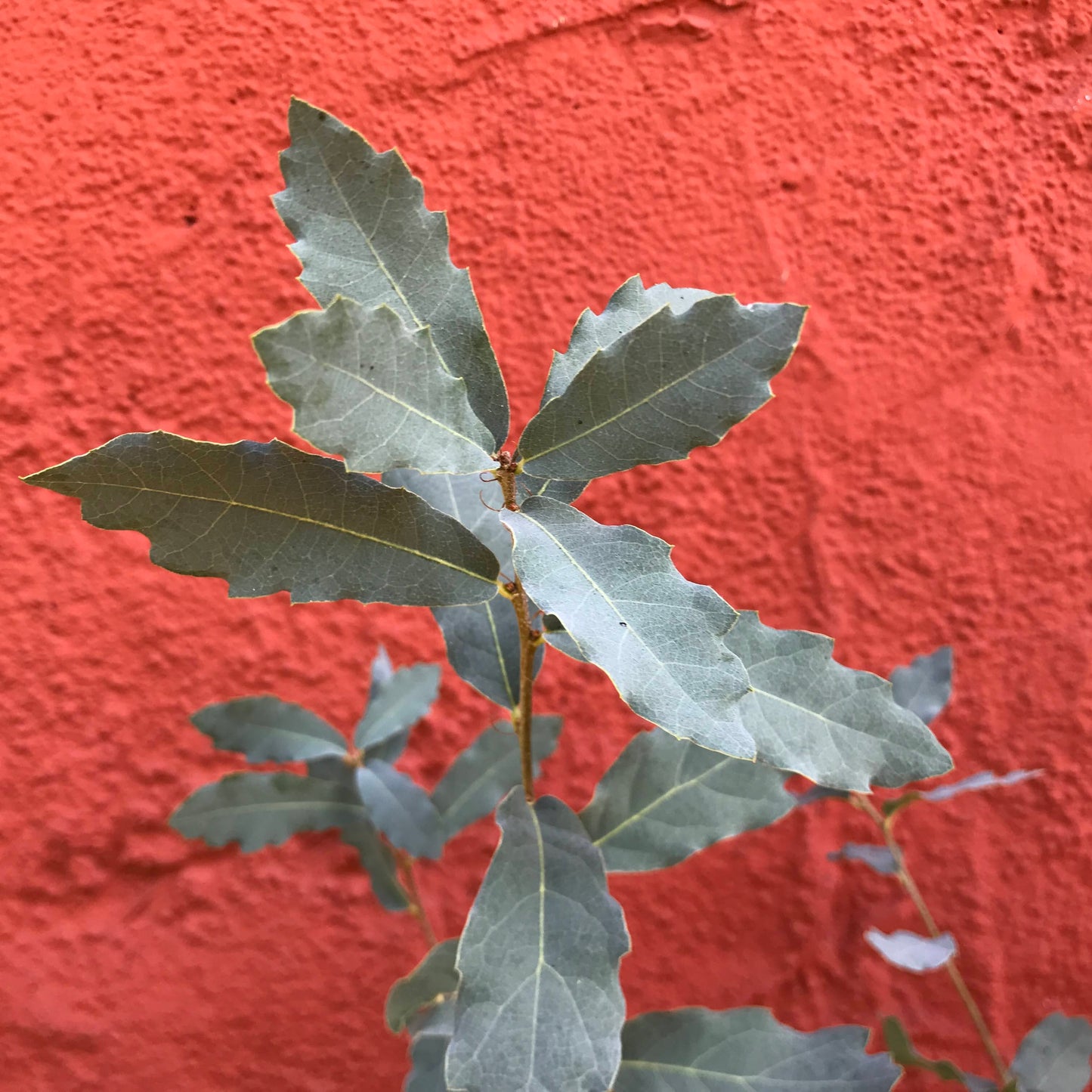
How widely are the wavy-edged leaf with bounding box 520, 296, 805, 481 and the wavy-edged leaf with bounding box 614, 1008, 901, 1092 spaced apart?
440 mm

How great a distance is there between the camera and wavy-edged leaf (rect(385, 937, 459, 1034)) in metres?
0.63

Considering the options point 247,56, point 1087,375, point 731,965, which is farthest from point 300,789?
point 1087,375

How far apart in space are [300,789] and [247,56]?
0.75 metres

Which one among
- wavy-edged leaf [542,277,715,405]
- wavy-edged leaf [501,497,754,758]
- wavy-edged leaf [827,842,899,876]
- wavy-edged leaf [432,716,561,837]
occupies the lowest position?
wavy-edged leaf [827,842,899,876]

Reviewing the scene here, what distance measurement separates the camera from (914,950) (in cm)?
67

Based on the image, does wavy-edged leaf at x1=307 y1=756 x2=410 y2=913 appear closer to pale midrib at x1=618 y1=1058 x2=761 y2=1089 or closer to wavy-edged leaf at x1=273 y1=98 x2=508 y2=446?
pale midrib at x1=618 y1=1058 x2=761 y2=1089

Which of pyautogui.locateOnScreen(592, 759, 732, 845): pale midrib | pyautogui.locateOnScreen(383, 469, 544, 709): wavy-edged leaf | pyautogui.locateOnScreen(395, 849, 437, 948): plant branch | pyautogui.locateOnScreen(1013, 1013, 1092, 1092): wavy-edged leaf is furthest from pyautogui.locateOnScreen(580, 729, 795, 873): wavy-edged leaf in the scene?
pyautogui.locateOnScreen(1013, 1013, 1092, 1092): wavy-edged leaf

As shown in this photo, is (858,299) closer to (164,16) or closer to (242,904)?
(164,16)

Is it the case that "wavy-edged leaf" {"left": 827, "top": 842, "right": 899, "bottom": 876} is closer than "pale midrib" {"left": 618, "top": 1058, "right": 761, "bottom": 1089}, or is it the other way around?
"pale midrib" {"left": 618, "top": 1058, "right": 761, "bottom": 1089}

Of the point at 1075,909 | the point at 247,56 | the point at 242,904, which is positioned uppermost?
the point at 247,56

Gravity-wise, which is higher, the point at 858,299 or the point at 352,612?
the point at 858,299

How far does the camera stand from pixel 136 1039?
84 centimetres

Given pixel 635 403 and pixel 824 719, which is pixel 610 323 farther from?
pixel 824 719

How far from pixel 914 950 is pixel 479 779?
373 millimetres
